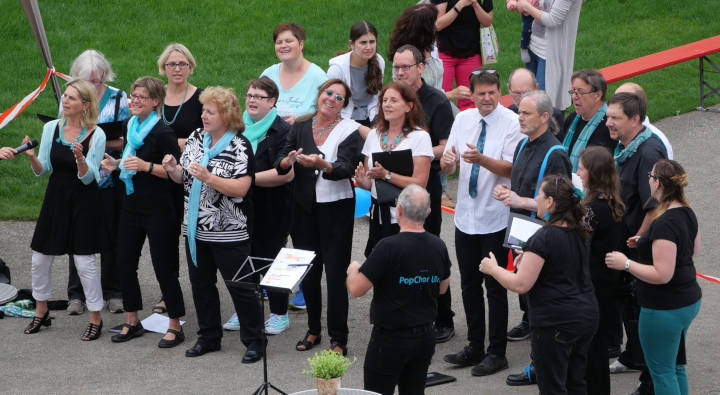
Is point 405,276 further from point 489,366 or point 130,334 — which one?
point 130,334

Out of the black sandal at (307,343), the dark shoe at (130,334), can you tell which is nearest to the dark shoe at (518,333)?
the black sandal at (307,343)

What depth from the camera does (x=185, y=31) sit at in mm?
15602

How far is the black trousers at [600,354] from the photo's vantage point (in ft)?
19.8

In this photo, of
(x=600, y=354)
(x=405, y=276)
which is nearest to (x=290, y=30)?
(x=405, y=276)

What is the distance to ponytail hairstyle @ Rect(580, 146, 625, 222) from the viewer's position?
576 cm

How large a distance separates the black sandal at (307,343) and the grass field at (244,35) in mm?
6851

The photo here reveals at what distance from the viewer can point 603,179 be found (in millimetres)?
5781

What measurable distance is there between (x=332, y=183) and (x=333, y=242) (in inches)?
17.3

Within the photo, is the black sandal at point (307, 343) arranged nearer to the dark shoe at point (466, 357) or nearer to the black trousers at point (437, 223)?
the black trousers at point (437, 223)

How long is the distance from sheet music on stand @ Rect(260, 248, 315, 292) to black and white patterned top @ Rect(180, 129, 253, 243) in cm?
110

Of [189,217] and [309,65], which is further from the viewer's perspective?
[309,65]

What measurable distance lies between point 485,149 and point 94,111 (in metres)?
3.16

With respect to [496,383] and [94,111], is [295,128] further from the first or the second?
[496,383]

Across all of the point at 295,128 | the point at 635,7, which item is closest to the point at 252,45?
the point at 635,7
